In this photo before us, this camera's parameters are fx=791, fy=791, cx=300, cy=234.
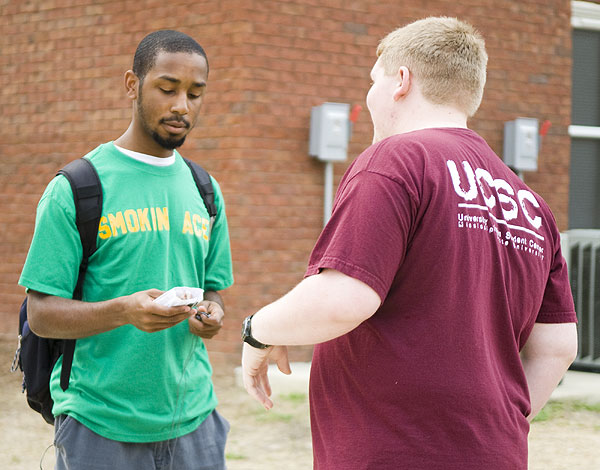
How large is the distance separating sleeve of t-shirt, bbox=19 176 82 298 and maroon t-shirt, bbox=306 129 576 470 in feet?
2.88

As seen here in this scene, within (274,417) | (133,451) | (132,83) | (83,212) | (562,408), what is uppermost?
(132,83)

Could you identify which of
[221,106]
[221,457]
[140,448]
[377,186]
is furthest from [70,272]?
[221,106]

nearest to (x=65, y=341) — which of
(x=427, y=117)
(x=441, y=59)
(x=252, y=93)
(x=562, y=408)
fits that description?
(x=427, y=117)

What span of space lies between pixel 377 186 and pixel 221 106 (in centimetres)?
513

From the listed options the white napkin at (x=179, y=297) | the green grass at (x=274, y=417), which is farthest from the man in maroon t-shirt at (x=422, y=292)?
the green grass at (x=274, y=417)

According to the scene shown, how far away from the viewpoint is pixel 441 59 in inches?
77.5

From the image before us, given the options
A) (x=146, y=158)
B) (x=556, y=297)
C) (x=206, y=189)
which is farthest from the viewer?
(x=206, y=189)

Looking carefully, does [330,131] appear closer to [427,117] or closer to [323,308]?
[427,117]

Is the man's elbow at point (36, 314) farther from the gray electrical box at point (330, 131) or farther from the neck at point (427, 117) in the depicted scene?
the gray electrical box at point (330, 131)

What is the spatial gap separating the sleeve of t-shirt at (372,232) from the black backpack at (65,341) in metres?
0.90

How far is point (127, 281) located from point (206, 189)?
0.50 m

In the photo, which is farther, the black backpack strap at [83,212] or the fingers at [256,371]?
the black backpack strap at [83,212]

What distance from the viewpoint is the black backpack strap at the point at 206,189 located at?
9.16 feet

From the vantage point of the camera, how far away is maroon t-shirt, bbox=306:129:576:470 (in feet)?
5.90
